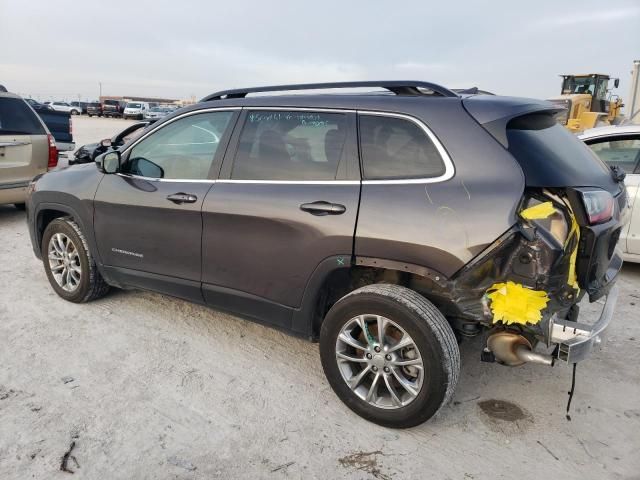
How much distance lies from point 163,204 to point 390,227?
176 cm

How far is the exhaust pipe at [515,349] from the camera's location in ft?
8.99

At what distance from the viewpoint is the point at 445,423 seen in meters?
3.05

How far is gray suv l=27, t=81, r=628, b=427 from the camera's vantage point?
8.70ft

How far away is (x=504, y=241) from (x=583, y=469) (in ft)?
4.01

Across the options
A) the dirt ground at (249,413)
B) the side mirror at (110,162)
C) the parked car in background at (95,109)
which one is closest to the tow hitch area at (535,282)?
the dirt ground at (249,413)

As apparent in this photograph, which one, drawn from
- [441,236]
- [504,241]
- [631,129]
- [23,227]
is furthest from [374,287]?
[23,227]

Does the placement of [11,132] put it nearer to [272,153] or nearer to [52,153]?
[52,153]

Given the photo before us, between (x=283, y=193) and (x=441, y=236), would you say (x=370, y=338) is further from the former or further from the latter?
(x=283, y=193)

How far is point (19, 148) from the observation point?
7.12m

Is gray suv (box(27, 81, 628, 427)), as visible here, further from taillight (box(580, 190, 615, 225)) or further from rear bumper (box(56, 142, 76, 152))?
rear bumper (box(56, 142, 76, 152))

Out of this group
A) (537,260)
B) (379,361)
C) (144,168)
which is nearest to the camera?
(537,260)

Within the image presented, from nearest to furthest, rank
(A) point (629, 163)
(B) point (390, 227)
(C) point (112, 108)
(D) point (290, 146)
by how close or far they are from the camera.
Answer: (B) point (390, 227) < (D) point (290, 146) < (A) point (629, 163) < (C) point (112, 108)

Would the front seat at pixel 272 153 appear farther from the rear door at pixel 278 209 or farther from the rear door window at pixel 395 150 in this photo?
the rear door window at pixel 395 150

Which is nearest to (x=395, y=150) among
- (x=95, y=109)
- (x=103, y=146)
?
(x=103, y=146)
